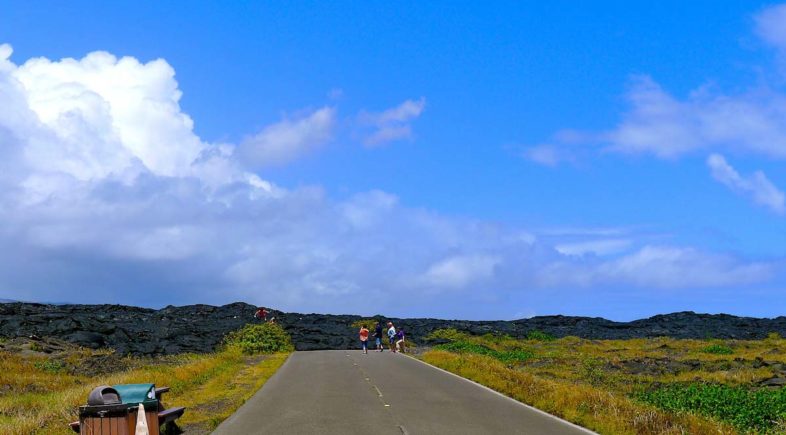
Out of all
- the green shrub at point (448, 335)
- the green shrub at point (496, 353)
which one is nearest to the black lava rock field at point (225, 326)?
the green shrub at point (448, 335)

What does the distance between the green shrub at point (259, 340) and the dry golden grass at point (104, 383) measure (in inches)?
199

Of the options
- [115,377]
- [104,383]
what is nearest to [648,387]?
[104,383]

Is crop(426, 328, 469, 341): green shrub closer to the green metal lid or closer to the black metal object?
the green metal lid

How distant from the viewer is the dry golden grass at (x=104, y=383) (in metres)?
17.7

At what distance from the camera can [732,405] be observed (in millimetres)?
19922

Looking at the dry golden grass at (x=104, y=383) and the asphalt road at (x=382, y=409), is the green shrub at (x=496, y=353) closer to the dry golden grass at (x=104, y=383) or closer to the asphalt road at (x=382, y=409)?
the dry golden grass at (x=104, y=383)

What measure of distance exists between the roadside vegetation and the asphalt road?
1003mm

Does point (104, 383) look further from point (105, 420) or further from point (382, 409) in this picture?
point (105, 420)

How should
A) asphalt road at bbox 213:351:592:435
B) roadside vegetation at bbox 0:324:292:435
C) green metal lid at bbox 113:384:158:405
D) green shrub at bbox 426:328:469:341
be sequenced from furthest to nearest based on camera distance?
green shrub at bbox 426:328:469:341 < roadside vegetation at bbox 0:324:292:435 < asphalt road at bbox 213:351:592:435 < green metal lid at bbox 113:384:158:405

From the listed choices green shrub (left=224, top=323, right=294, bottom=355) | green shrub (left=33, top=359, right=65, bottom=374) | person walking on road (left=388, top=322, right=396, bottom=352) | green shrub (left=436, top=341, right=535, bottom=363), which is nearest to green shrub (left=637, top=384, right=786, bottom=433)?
green shrub (left=436, top=341, right=535, bottom=363)

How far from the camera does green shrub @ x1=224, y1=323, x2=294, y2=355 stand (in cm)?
4909

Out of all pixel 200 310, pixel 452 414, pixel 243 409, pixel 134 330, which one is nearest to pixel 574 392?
pixel 452 414

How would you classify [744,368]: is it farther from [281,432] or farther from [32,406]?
[32,406]

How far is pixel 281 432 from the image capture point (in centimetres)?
1559
